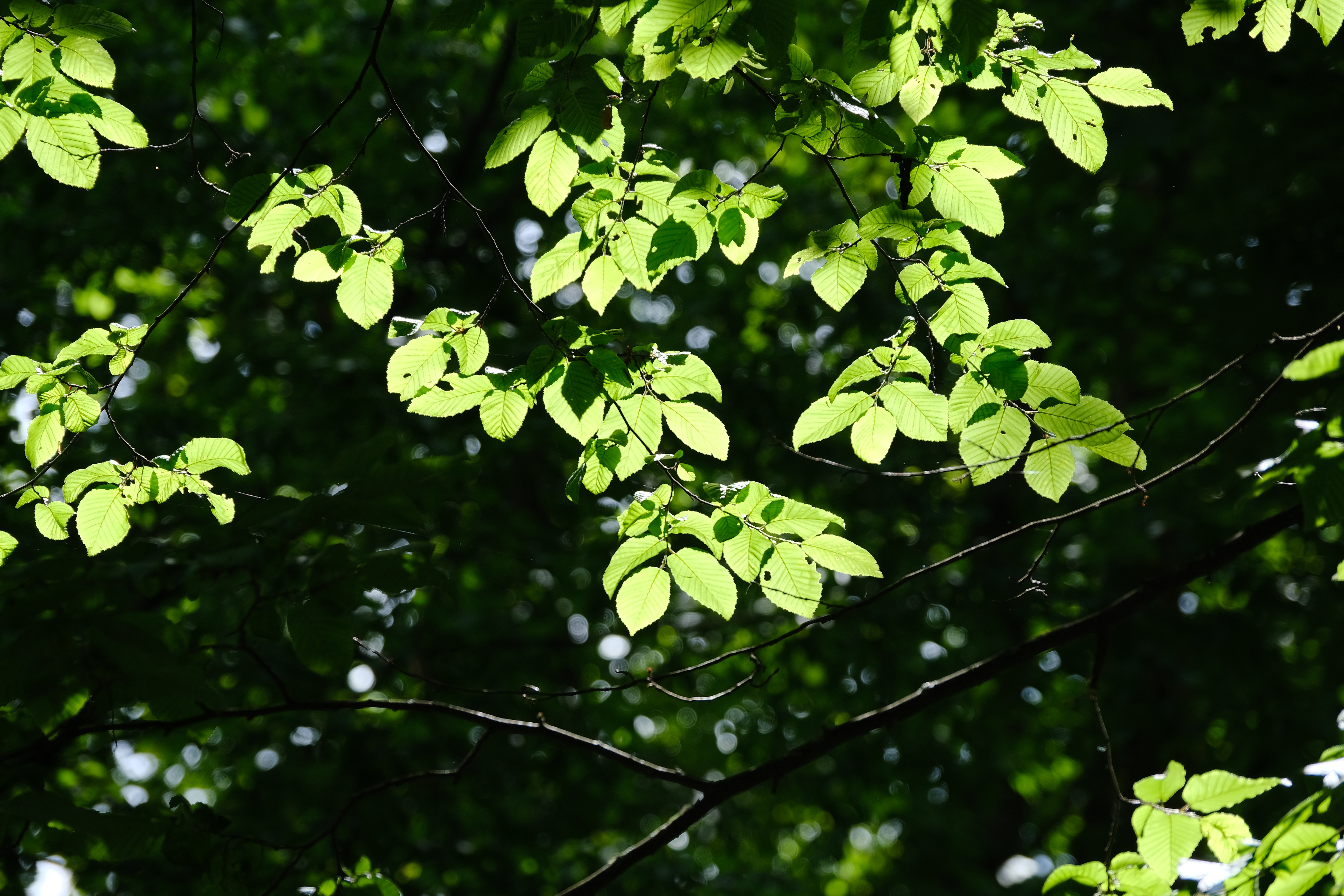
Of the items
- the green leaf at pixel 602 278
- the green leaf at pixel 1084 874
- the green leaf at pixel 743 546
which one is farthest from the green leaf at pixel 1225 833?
the green leaf at pixel 602 278

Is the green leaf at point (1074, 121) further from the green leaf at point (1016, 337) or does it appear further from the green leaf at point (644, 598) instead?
the green leaf at point (644, 598)

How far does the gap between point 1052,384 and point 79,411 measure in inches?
77.8

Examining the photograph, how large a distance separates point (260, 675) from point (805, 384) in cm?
348

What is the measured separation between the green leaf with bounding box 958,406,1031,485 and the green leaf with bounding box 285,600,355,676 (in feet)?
4.77

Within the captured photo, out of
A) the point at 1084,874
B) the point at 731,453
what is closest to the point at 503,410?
the point at 1084,874

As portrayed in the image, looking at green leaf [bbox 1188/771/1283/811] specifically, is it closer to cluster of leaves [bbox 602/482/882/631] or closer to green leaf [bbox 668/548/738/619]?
cluster of leaves [bbox 602/482/882/631]

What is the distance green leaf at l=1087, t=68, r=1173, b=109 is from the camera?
5.31 ft

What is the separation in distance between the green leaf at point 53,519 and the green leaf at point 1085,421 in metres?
2.07

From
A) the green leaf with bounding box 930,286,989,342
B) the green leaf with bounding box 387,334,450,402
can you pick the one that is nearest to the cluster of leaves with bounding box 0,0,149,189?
the green leaf with bounding box 387,334,450,402

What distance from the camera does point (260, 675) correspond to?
14.7 feet

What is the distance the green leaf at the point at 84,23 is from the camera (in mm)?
1685

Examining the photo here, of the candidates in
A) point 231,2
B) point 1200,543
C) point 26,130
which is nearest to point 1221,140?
point 1200,543

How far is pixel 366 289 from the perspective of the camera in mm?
1874

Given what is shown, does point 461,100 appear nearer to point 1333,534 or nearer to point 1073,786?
point 1333,534
